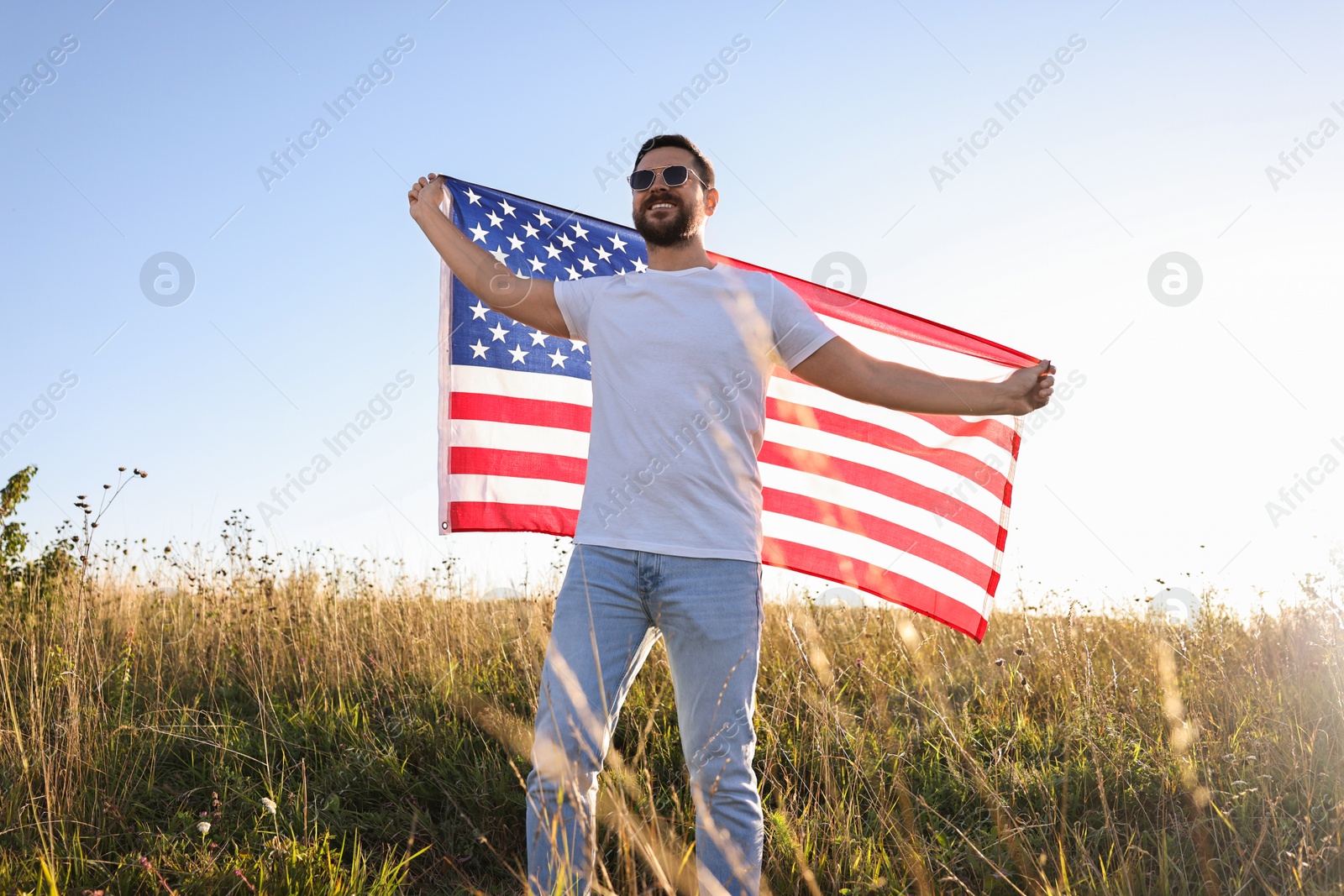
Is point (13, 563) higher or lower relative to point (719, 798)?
higher

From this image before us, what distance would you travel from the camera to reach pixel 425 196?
3.48 metres

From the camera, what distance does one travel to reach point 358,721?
15.0 ft

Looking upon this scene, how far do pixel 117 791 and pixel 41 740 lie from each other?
433 millimetres

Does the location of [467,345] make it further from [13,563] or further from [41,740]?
[13,563]

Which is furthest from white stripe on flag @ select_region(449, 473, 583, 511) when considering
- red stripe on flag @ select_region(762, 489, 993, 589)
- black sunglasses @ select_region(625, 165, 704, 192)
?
black sunglasses @ select_region(625, 165, 704, 192)

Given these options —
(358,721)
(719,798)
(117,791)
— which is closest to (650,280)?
(719,798)

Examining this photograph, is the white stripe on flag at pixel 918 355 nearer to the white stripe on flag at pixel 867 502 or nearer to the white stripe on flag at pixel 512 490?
the white stripe on flag at pixel 867 502

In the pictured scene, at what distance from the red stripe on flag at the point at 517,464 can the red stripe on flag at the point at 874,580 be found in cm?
122

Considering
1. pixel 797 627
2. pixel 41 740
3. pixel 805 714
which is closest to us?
pixel 41 740

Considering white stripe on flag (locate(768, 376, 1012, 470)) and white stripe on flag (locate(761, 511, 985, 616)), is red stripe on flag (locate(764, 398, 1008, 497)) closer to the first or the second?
white stripe on flag (locate(768, 376, 1012, 470))

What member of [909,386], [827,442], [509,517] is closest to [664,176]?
[909,386]

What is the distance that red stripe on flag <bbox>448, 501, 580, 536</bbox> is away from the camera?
15.0ft

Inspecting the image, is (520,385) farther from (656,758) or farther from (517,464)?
(656,758)

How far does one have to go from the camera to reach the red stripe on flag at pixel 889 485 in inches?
199
